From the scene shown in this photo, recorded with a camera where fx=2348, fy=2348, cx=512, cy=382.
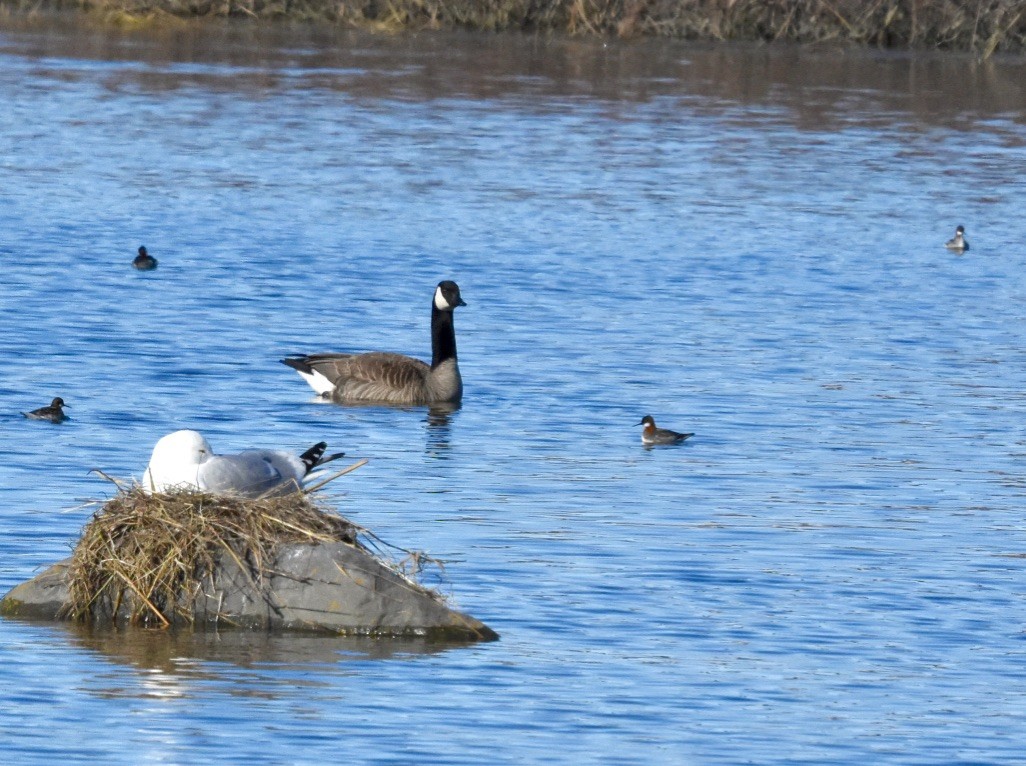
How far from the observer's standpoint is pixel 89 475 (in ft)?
50.8

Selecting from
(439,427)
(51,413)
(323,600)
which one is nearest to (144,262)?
(439,427)

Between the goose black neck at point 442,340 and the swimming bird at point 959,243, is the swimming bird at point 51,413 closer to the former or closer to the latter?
the goose black neck at point 442,340

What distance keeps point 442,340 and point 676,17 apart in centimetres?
3674

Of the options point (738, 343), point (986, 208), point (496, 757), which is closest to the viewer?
point (496, 757)

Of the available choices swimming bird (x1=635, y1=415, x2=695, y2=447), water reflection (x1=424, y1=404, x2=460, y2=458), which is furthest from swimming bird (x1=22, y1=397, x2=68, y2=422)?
swimming bird (x1=635, y1=415, x2=695, y2=447)

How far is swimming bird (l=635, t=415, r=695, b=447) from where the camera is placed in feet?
56.5

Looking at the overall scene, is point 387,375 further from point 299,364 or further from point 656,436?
point 656,436

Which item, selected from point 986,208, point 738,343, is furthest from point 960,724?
point 986,208

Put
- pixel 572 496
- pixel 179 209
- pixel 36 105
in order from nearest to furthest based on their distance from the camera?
1. pixel 572 496
2. pixel 179 209
3. pixel 36 105

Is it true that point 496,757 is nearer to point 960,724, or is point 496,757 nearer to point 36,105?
point 960,724

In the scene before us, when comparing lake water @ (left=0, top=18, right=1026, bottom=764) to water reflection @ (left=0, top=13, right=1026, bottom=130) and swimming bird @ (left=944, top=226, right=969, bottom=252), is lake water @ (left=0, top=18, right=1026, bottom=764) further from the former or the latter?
water reflection @ (left=0, top=13, right=1026, bottom=130)

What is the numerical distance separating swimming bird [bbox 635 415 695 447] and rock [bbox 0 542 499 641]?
19.4ft

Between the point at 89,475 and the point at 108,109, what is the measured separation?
30.0 metres

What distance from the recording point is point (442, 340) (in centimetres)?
2002
